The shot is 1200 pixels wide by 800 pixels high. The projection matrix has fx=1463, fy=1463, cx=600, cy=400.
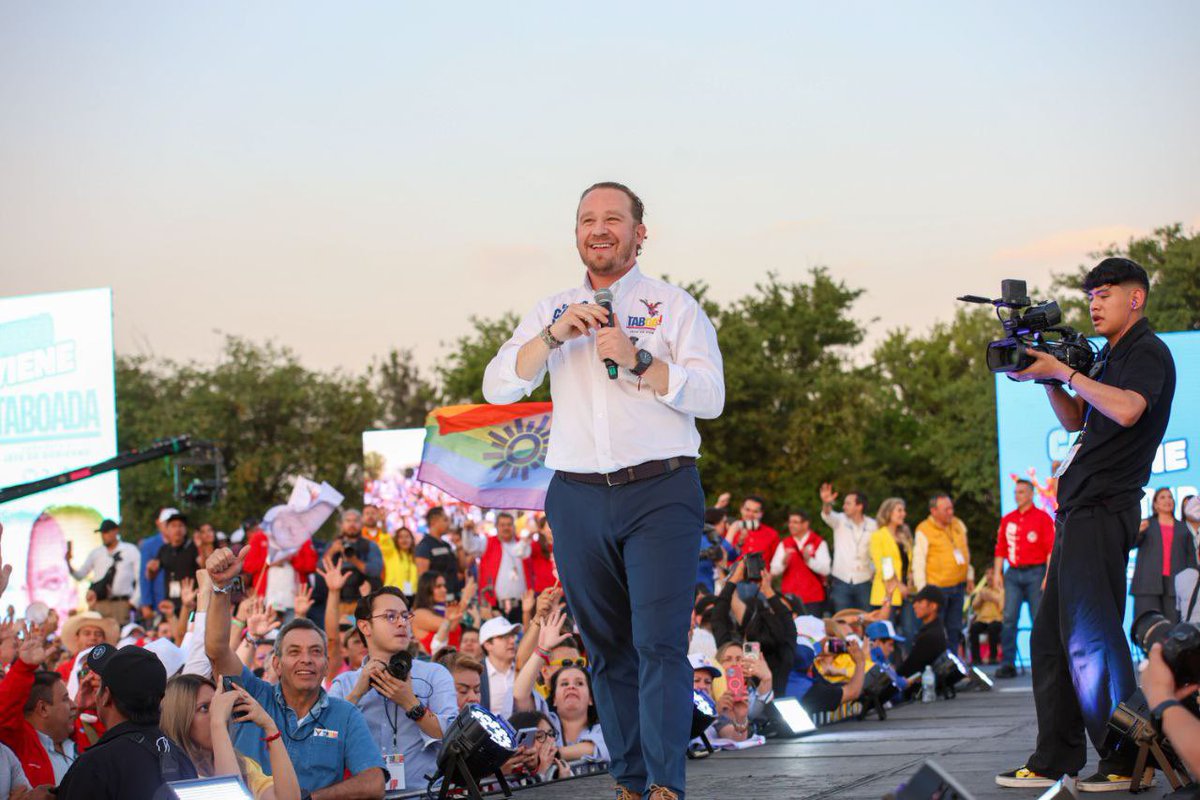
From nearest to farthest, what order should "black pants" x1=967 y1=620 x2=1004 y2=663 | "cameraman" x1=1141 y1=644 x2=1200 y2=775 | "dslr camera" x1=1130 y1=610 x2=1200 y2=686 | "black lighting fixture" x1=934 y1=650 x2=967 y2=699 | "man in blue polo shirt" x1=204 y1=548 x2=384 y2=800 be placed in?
"cameraman" x1=1141 y1=644 x2=1200 y2=775 → "dslr camera" x1=1130 y1=610 x2=1200 y2=686 → "man in blue polo shirt" x1=204 y1=548 x2=384 y2=800 → "black lighting fixture" x1=934 y1=650 x2=967 y2=699 → "black pants" x1=967 y1=620 x2=1004 y2=663

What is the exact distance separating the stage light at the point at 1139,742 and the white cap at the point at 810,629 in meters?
6.92

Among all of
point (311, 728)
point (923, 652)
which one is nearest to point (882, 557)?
point (923, 652)

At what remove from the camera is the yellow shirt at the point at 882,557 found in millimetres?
15750

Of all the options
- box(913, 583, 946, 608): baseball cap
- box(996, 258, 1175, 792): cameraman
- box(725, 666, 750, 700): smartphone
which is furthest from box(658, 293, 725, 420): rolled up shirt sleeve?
box(913, 583, 946, 608): baseball cap

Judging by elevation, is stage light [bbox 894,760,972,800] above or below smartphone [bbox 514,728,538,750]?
above

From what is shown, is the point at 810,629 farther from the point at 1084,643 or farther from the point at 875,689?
the point at 1084,643

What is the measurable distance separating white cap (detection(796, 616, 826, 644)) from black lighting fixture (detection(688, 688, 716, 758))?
3544 millimetres

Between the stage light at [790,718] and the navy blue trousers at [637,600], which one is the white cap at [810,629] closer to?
the stage light at [790,718]

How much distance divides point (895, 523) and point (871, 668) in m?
4.13

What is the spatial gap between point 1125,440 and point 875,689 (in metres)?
6.62

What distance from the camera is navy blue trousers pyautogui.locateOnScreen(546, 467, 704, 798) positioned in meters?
4.68

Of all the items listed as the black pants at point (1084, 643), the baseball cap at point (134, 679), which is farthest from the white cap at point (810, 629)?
the baseball cap at point (134, 679)

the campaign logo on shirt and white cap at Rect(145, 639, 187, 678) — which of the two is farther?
white cap at Rect(145, 639, 187, 678)

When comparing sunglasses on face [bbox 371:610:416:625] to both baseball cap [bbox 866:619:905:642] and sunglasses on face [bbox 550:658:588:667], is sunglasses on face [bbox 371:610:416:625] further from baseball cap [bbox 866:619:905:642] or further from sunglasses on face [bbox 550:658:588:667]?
baseball cap [bbox 866:619:905:642]
